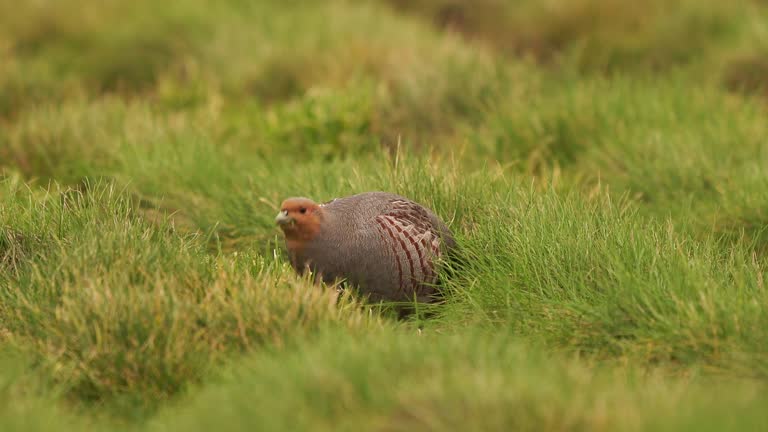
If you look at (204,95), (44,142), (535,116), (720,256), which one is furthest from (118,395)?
(204,95)

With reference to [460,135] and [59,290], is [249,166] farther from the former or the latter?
[59,290]

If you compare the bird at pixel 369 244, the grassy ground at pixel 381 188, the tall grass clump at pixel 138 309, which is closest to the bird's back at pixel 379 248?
the bird at pixel 369 244

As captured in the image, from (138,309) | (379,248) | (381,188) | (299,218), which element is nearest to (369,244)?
(379,248)

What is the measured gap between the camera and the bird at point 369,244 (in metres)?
4.36

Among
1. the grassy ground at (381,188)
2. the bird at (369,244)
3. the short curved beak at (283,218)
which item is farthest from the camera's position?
the bird at (369,244)

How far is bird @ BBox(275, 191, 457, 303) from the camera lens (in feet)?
14.3

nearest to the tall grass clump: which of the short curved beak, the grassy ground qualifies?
the grassy ground

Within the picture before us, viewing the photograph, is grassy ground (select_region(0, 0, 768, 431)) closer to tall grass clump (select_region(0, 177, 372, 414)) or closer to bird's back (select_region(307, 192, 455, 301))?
tall grass clump (select_region(0, 177, 372, 414))

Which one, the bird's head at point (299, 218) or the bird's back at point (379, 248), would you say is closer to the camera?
the bird's head at point (299, 218)

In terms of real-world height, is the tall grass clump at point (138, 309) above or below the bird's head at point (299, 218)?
below

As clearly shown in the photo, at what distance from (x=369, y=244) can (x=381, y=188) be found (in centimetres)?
90

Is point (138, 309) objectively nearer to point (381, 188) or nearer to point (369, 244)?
point (369, 244)

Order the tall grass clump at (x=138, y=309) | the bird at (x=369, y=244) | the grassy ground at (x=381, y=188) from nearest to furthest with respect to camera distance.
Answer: the grassy ground at (x=381, y=188)
the tall grass clump at (x=138, y=309)
the bird at (x=369, y=244)

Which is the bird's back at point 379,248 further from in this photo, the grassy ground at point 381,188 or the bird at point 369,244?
the grassy ground at point 381,188
